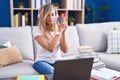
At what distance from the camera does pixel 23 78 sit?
151 cm

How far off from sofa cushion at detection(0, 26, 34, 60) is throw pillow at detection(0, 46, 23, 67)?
0.51ft

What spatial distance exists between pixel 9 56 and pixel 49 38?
19.4 inches

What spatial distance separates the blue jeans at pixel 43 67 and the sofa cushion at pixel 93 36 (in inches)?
38.2

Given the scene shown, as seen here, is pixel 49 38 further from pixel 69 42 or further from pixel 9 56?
pixel 69 42

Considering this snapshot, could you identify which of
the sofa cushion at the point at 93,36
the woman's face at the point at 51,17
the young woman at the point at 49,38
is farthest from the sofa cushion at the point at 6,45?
the sofa cushion at the point at 93,36

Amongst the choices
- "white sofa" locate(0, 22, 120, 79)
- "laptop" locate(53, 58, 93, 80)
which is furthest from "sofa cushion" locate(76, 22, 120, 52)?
"laptop" locate(53, 58, 93, 80)

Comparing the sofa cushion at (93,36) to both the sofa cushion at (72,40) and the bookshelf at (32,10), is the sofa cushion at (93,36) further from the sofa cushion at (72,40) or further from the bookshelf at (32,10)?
the bookshelf at (32,10)

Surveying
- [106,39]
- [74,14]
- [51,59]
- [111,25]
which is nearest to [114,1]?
[74,14]

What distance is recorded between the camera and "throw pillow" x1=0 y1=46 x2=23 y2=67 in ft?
7.31

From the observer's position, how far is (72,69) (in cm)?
135

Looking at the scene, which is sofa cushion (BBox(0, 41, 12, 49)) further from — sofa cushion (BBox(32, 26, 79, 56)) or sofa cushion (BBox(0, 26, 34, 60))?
sofa cushion (BBox(32, 26, 79, 56))

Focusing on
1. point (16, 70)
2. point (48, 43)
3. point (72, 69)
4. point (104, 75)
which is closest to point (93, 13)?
point (48, 43)

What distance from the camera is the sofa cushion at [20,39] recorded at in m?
2.50

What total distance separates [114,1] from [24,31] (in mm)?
2199
